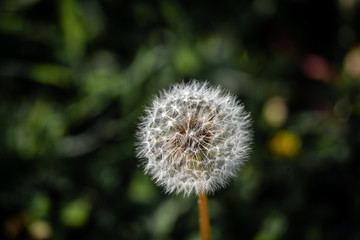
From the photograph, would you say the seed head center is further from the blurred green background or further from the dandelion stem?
the blurred green background

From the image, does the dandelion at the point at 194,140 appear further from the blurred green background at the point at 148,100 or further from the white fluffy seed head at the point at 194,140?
the blurred green background at the point at 148,100

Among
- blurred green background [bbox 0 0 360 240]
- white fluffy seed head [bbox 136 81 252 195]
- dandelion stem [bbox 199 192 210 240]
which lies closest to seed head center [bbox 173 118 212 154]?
white fluffy seed head [bbox 136 81 252 195]

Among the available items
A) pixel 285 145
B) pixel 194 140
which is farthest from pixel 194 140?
pixel 285 145

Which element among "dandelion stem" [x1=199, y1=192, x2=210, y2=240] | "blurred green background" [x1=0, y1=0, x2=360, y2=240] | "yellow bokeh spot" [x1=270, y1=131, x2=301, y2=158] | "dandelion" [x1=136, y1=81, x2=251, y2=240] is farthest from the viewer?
"yellow bokeh spot" [x1=270, y1=131, x2=301, y2=158]

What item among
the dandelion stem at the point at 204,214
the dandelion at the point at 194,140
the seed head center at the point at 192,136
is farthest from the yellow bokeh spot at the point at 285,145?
the dandelion stem at the point at 204,214

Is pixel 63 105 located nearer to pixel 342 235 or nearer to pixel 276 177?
pixel 276 177

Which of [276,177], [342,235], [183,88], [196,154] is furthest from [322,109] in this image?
[196,154]
